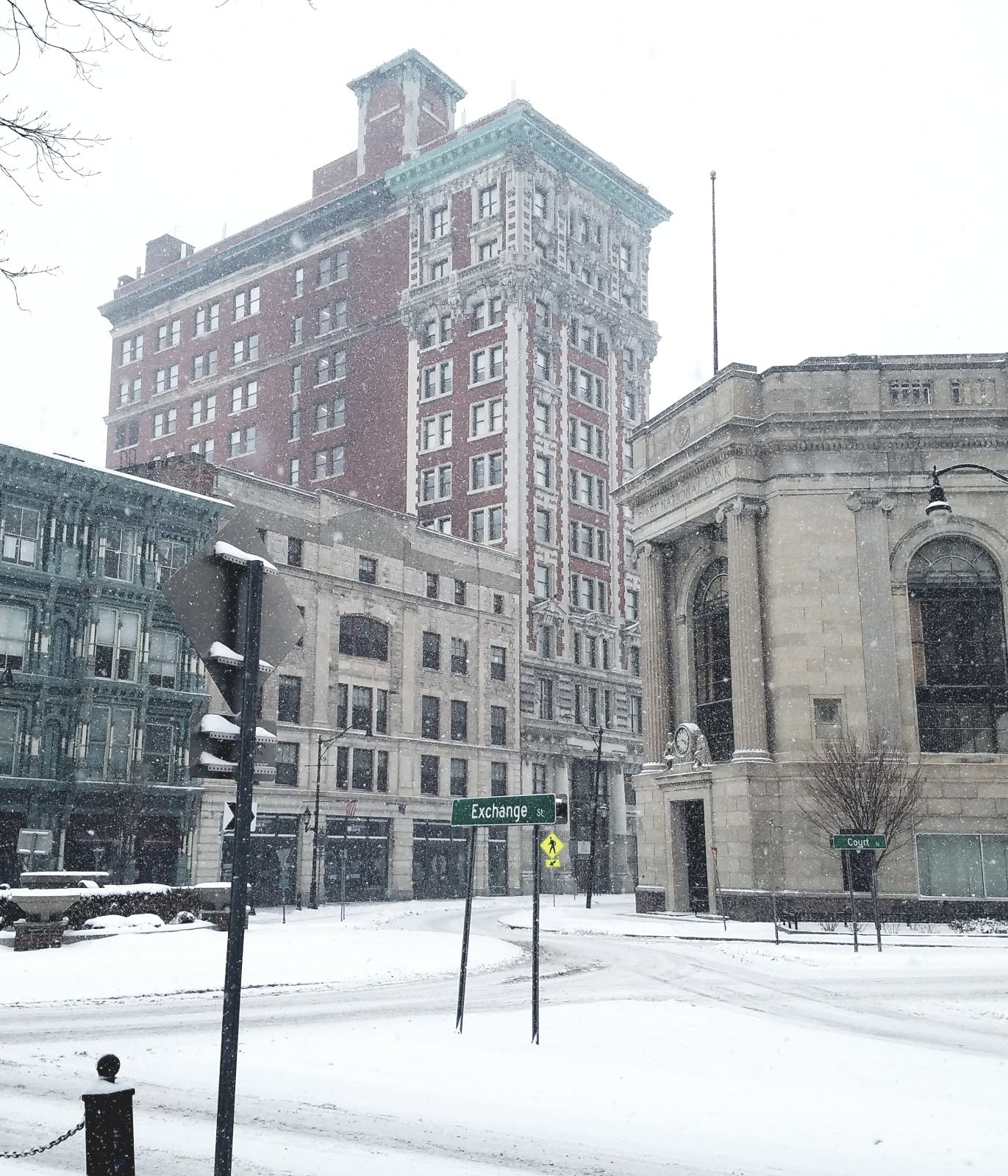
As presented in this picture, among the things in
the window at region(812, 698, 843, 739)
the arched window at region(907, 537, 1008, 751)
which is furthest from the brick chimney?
the window at region(812, 698, 843, 739)

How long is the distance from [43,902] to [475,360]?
54.9 m

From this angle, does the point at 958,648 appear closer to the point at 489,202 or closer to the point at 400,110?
the point at 489,202

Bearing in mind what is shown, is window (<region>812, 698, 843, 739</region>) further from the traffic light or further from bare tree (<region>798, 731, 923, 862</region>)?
the traffic light

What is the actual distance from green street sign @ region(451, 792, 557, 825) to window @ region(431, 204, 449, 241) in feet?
221

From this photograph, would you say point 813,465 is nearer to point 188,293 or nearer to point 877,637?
point 877,637

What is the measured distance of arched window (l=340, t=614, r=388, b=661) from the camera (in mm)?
62250

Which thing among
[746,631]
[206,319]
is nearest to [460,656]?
[746,631]

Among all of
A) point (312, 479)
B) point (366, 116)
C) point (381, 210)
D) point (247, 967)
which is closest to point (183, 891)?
point (247, 967)

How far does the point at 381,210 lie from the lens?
267ft

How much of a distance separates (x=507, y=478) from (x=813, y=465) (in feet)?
97.7

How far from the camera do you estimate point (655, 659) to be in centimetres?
5181

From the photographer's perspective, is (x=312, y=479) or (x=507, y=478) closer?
(x=507, y=478)

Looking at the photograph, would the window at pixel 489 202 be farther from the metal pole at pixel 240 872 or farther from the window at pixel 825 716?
the metal pole at pixel 240 872

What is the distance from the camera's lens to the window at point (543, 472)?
7394 centimetres
